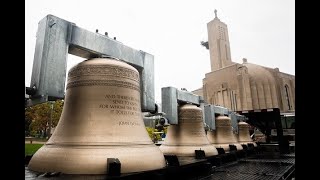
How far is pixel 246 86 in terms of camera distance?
1252 inches

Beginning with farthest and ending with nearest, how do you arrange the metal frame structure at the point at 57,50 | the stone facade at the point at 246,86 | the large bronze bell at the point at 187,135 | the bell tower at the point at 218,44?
the bell tower at the point at 218,44 → the stone facade at the point at 246,86 → the large bronze bell at the point at 187,135 → the metal frame structure at the point at 57,50

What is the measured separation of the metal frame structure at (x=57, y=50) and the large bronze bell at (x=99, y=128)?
227mm

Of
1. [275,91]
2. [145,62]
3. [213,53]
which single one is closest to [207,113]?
[145,62]

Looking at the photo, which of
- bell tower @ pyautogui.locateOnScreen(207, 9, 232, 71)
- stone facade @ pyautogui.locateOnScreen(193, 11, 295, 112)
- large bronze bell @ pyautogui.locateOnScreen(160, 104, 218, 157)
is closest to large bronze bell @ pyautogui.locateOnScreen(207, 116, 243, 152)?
large bronze bell @ pyautogui.locateOnScreen(160, 104, 218, 157)

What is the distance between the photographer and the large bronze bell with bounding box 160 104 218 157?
528 cm

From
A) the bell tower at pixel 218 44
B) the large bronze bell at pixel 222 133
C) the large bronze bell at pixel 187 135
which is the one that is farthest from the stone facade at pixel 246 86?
the large bronze bell at pixel 187 135

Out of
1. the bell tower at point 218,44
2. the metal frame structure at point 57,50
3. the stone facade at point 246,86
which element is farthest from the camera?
the bell tower at point 218,44

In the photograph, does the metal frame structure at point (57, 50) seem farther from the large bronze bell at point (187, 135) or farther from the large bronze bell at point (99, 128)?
the large bronze bell at point (187, 135)

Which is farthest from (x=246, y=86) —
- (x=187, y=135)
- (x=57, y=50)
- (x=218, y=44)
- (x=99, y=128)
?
(x=57, y=50)

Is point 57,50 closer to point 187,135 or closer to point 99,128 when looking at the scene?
point 99,128

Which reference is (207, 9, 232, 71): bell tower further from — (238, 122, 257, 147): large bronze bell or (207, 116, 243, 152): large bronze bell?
(207, 116, 243, 152): large bronze bell

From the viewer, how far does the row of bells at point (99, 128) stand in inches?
99.2
